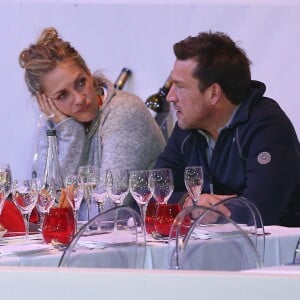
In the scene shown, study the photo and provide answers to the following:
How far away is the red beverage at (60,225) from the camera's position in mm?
2004

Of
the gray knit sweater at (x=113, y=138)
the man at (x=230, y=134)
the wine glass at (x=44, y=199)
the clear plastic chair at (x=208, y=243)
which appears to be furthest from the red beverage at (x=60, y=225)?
the gray knit sweater at (x=113, y=138)

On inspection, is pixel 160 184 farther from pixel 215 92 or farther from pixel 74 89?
pixel 74 89

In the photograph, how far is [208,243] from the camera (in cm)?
155

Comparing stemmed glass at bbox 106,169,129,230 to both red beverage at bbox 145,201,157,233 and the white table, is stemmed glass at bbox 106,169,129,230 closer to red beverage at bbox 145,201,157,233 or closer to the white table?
red beverage at bbox 145,201,157,233

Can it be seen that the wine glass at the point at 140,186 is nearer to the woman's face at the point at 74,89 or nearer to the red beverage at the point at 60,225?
the red beverage at the point at 60,225

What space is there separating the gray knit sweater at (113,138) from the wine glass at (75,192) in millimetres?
796

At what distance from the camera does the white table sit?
1808 mm

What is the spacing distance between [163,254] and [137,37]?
2.13 metres

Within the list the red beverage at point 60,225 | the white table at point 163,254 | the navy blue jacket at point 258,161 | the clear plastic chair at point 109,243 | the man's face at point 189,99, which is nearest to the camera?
the clear plastic chair at point 109,243

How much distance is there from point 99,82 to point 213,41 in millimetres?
511

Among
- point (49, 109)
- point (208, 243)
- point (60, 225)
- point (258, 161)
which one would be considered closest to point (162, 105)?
point (49, 109)

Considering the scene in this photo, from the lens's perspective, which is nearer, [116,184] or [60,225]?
[60,225]

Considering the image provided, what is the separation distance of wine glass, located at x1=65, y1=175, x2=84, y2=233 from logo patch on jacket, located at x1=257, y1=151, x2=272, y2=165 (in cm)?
75

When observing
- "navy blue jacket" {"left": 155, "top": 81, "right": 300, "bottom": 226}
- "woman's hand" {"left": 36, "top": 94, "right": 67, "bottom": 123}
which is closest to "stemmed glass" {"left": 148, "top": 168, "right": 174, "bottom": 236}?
"navy blue jacket" {"left": 155, "top": 81, "right": 300, "bottom": 226}
